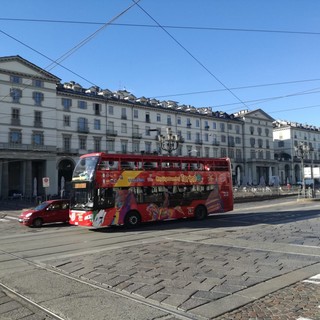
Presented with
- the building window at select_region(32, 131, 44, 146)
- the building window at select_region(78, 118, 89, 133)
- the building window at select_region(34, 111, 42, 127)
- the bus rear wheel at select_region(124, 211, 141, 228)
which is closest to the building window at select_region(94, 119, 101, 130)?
the building window at select_region(78, 118, 89, 133)

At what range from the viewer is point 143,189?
63.1 ft

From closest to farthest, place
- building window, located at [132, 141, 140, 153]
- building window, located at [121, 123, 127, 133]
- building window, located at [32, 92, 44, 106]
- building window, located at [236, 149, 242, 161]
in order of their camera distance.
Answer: building window, located at [32, 92, 44, 106] → building window, located at [121, 123, 127, 133] → building window, located at [132, 141, 140, 153] → building window, located at [236, 149, 242, 161]

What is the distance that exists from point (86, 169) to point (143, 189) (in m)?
3.09

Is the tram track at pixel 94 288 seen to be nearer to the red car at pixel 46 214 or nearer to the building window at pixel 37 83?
the red car at pixel 46 214

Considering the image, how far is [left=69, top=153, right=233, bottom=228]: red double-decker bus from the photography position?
17.7 meters

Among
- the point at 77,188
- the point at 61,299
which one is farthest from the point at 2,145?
the point at 61,299

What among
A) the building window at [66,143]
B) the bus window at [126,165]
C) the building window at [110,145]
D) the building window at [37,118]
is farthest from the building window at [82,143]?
the bus window at [126,165]

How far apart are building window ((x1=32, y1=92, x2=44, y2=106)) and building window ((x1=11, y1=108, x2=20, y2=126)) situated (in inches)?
127

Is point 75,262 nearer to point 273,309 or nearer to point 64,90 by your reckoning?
point 273,309

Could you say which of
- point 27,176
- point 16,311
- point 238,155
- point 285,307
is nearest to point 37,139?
point 27,176

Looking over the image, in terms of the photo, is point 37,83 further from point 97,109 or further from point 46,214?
point 46,214

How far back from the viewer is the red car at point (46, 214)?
71.1 ft

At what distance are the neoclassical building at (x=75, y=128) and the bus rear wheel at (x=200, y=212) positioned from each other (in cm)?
2649

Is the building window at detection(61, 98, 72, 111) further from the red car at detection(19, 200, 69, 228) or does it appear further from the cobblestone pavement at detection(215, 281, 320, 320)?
the cobblestone pavement at detection(215, 281, 320, 320)
